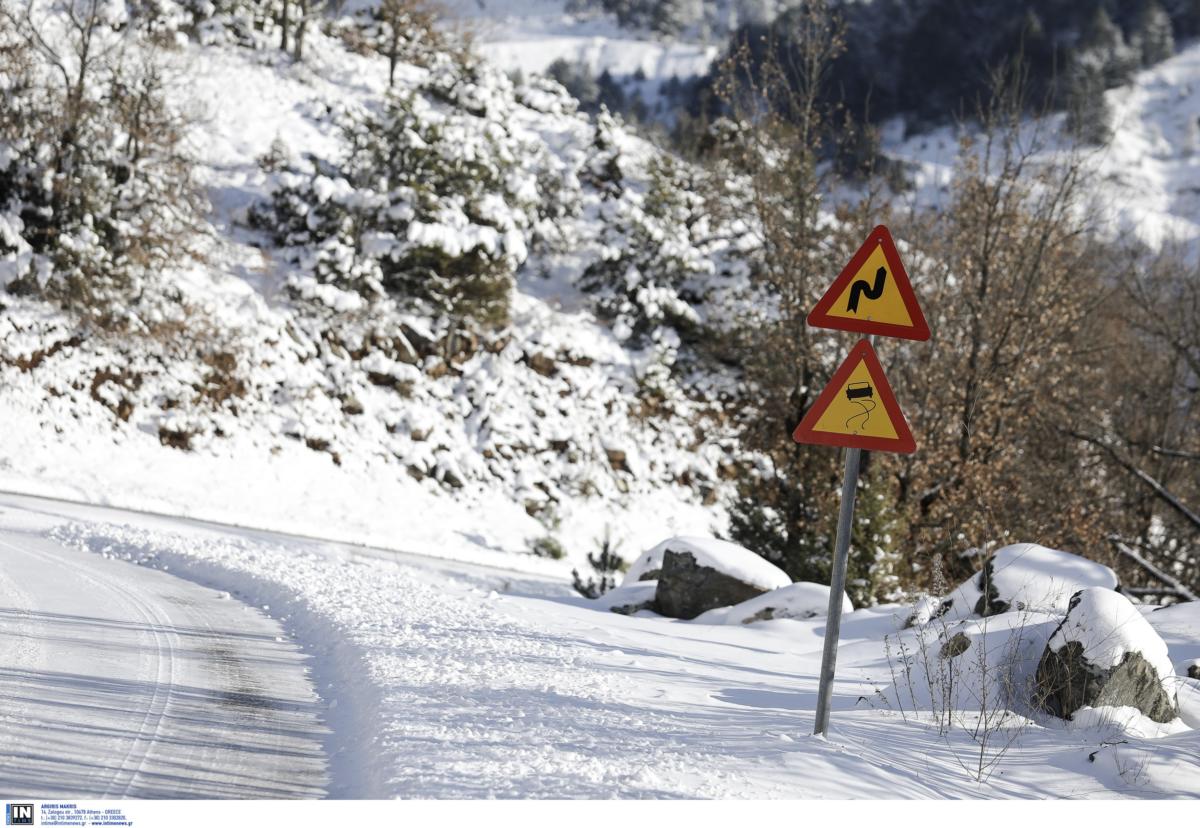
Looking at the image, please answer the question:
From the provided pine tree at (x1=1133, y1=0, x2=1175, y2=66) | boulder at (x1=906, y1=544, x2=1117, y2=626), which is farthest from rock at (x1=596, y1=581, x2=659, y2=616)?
pine tree at (x1=1133, y1=0, x2=1175, y2=66)

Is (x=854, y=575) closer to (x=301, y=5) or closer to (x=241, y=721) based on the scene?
(x=241, y=721)

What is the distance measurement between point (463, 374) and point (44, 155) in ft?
35.1

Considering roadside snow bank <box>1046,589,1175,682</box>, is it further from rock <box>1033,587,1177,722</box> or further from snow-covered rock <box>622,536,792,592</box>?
snow-covered rock <box>622,536,792,592</box>

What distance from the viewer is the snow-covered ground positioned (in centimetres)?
457

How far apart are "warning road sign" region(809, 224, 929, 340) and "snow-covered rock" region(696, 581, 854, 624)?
519 centimetres

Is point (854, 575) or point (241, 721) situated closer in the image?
point (241, 721)

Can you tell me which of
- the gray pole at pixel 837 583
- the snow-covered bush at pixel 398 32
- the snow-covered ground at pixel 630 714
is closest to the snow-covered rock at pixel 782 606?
the snow-covered ground at pixel 630 714

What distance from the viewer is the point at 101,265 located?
63.9ft

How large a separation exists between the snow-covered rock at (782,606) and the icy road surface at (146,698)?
499 cm

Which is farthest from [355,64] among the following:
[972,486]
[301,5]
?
[972,486]

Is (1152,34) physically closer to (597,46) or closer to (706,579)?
(597,46)

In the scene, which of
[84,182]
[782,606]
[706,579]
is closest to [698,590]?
[706,579]

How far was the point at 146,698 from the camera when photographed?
5383 mm
